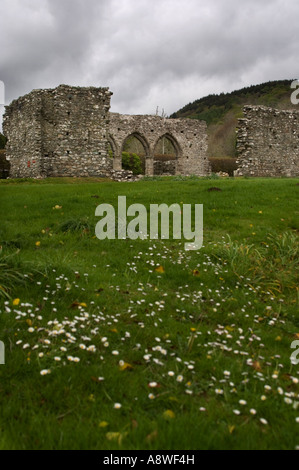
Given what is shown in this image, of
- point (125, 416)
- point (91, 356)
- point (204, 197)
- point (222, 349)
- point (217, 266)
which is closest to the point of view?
point (125, 416)

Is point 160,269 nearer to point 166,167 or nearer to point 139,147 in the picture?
point 166,167

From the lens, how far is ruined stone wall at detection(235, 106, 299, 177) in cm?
2559

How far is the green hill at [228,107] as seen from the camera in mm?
70000

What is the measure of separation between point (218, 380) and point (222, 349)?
57 cm

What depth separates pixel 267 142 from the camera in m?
26.2

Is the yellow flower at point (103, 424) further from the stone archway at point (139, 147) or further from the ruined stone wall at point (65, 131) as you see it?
the stone archway at point (139, 147)

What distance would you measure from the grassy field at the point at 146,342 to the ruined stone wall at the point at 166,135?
25.3m

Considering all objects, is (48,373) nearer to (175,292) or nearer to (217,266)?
(175,292)

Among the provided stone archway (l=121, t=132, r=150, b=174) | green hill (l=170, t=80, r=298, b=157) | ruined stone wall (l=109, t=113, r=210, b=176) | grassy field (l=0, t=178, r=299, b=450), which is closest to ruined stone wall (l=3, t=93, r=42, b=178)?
ruined stone wall (l=109, t=113, r=210, b=176)

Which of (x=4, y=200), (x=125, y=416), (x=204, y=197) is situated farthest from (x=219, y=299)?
(x=4, y=200)

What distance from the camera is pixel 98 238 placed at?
7402 mm

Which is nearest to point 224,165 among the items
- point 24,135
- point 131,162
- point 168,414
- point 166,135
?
point 131,162

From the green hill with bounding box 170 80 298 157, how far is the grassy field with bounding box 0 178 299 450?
63.0 metres

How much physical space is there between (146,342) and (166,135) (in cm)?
3107
